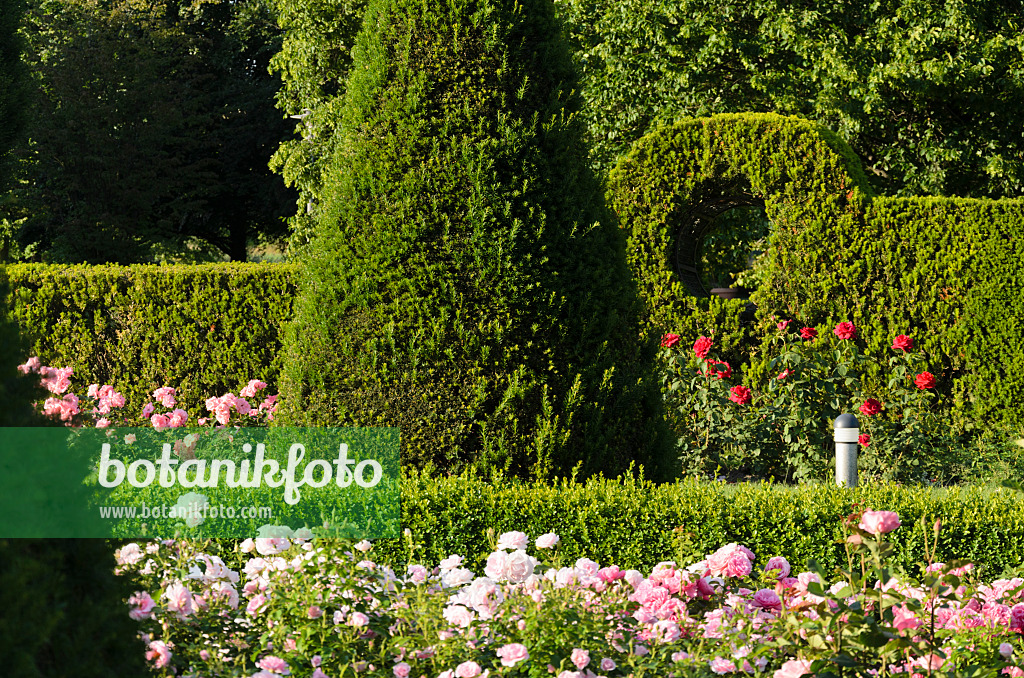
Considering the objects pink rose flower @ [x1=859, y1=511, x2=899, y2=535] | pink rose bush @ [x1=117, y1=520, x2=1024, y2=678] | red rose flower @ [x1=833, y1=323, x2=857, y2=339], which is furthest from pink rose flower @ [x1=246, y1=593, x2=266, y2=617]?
red rose flower @ [x1=833, y1=323, x2=857, y2=339]

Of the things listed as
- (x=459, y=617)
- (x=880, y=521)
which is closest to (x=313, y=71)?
(x=459, y=617)

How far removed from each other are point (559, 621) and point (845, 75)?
36.6ft

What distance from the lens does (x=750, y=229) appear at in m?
14.6

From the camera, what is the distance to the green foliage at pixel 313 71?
16188 mm

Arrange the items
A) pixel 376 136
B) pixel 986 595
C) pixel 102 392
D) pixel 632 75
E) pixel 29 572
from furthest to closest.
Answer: pixel 632 75 < pixel 102 392 < pixel 376 136 < pixel 986 595 < pixel 29 572

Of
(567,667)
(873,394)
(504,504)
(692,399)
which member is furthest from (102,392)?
(873,394)

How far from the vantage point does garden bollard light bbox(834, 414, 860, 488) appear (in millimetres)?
5898

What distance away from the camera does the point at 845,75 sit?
12.0m

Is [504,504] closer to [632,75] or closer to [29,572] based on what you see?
[29,572]

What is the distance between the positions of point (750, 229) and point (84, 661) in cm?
1403

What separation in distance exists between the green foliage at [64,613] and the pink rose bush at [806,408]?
17.7ft

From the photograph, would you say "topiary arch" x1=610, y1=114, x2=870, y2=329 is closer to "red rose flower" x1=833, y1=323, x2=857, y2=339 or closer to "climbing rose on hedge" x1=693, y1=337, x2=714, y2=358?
"climbing rose on hedge" x1=693, y1=337, x2=714, y2=358

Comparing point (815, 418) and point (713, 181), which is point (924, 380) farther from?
point (713, 181)

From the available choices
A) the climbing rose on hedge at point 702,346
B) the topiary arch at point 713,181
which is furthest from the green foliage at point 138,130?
the climbing rose on hedge at point 702,346
